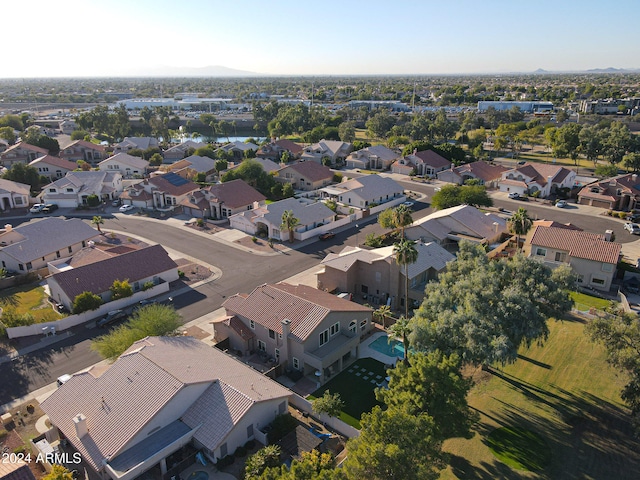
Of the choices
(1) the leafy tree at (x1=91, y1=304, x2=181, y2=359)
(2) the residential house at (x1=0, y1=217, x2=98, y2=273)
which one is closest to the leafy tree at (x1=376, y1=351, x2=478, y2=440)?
(1) the leafy tree at (x1=91, y1=304, x2=181, y2=359)

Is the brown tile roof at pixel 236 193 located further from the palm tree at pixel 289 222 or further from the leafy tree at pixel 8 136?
the leafy tree at pixel 8 136

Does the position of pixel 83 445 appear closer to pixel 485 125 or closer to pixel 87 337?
pixel 87 337

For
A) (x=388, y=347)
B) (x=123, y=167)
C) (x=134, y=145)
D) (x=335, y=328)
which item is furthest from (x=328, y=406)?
(x=134, y=145)

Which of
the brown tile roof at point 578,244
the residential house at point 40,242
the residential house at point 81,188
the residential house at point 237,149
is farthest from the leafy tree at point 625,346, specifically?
the residential house at point 237,149

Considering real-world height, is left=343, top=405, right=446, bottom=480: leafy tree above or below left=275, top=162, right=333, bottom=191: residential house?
above

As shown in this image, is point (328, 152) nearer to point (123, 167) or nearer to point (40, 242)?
point (123, 167)

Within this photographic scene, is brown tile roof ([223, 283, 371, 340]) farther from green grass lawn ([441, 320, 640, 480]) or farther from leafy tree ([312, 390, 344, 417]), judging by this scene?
green grass lawn ([441, 320, 640, 480])
